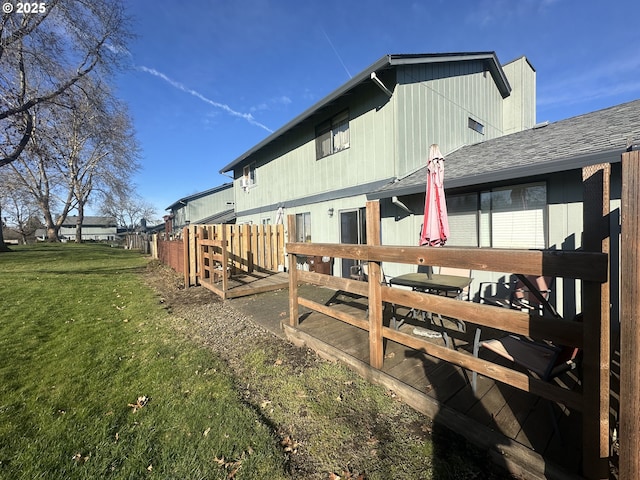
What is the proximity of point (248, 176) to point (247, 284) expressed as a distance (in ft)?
27.4

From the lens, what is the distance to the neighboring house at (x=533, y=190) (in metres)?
4.09

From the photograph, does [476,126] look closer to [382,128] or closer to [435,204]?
[382,128]

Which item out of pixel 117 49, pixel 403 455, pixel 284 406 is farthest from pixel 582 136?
pixel 117 49

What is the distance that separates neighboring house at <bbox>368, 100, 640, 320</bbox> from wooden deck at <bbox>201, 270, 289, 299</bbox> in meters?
3.47

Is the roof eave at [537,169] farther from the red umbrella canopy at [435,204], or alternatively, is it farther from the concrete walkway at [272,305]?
the concrete walkway at [272,305]

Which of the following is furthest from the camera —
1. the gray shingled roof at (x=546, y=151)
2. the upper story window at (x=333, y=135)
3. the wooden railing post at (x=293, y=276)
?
the upper story window at (x=333, y=135)

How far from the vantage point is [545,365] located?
2.13 m

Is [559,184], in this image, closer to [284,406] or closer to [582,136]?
[582,136]

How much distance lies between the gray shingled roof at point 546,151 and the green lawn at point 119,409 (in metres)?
4.92

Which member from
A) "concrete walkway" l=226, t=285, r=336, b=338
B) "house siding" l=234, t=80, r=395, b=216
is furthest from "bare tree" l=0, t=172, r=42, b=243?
"concrete walkway" l=226, t=285, r=336, b=338

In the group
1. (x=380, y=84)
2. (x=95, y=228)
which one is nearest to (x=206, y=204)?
(x=380, y=84)

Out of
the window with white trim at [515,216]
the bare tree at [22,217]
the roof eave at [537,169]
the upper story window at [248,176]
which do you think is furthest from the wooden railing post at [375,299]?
the bare tree at [22,217]

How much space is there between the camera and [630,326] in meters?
1.40

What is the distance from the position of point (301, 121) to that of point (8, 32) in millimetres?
12214
